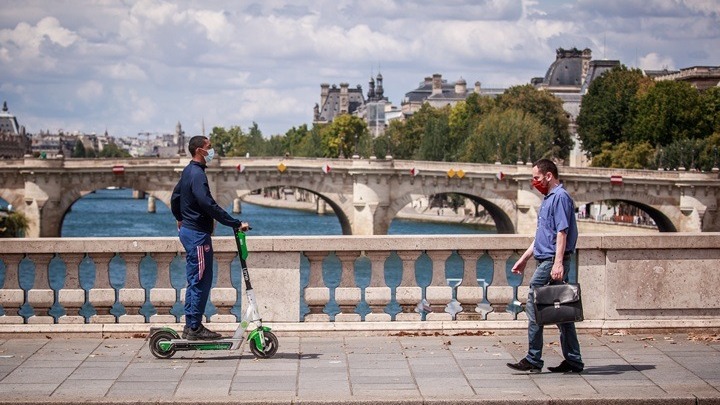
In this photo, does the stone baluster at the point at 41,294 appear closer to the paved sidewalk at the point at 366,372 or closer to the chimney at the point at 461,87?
the paved sidewalk at the point at 366,372

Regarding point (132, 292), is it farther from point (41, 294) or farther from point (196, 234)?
point (196, 234)

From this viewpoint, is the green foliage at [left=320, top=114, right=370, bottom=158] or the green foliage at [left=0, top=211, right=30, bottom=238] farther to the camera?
the green foliage at [left=320, top=114, right=370, bottom=158]

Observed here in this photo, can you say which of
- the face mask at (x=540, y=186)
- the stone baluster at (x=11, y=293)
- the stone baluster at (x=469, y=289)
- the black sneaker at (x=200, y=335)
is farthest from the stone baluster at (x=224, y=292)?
the face mask at (x=540, y=186)

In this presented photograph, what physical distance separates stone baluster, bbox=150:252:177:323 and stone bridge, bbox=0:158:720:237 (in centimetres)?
5660

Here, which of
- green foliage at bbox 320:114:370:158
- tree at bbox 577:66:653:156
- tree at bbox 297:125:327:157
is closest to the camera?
tree at bbox 577:66:653:156

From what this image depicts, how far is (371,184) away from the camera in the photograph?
7175 centimetres

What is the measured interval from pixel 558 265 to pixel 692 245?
2719 millimetres

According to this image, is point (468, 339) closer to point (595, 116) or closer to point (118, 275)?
point (118, 275)

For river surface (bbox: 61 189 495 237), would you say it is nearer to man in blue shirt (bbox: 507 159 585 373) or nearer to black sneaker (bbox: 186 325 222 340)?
black sneaker (bbox: 186 325 222 340)

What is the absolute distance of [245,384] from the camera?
11344 mm

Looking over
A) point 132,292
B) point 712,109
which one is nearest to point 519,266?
point 132,292

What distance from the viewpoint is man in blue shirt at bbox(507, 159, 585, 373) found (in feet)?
38.7

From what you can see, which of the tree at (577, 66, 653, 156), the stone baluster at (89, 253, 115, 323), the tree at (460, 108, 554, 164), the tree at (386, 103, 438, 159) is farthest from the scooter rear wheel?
the tree at (386, 103, 438, 159)

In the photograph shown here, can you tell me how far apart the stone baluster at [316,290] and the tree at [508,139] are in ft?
254
